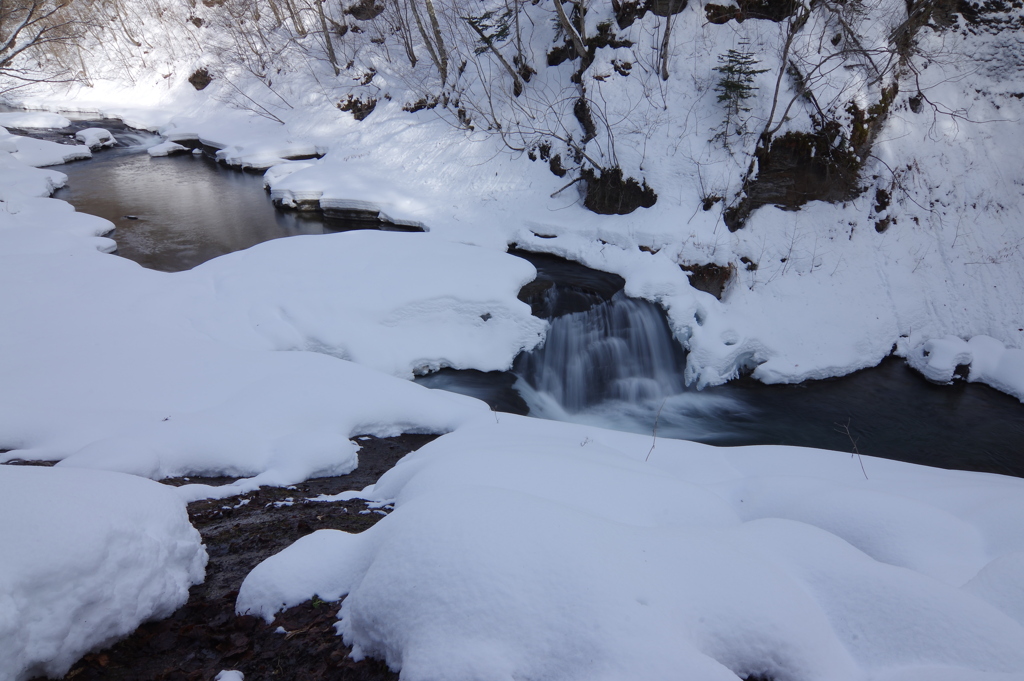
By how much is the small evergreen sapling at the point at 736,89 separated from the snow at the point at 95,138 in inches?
682

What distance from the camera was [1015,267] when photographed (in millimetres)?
8711

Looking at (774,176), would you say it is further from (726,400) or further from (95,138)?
(95,138)

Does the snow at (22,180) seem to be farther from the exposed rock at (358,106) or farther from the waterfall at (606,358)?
the waterfall at (606,358)

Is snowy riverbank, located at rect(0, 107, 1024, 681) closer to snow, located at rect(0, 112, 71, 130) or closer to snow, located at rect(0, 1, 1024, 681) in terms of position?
snow, located at rect(0, 1, 1024, 681)

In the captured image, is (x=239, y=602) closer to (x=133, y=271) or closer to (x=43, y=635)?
(x=43, y=635)

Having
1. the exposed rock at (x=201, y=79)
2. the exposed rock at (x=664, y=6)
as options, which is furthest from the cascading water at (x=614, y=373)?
the exposed rock at (x=201, y=79)

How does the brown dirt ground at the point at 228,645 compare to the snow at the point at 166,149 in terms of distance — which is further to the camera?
the snow at the point at 166,149

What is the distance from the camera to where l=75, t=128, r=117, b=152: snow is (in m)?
15.8

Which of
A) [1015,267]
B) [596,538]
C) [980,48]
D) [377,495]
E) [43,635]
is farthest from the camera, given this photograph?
[980,48]

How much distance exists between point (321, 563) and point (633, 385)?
5.72 metres

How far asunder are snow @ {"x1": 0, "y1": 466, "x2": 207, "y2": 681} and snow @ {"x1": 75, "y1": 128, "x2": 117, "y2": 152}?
59.5 feet

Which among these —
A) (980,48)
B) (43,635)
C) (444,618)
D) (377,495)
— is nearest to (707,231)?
(980,48)

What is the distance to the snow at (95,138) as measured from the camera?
621 inches

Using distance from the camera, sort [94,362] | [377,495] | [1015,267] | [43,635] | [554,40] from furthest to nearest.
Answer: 1. [554,40]
2. [1015,267]
3. [94,362]
4. [377,495]
5. [43,635]
